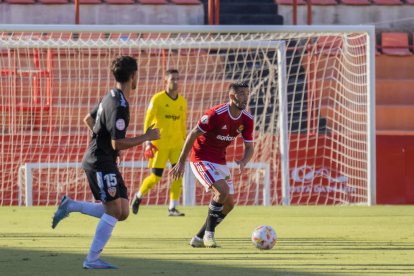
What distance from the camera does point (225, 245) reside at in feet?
18.4

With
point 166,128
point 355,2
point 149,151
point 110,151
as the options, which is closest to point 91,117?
point 110,151

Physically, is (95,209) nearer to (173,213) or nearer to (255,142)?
(173,213)

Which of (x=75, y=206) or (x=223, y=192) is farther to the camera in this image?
(x=223, y=192)

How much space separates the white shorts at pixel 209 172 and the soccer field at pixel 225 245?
2.04 feet

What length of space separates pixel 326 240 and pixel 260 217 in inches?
93.9

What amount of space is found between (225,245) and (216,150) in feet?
2.99

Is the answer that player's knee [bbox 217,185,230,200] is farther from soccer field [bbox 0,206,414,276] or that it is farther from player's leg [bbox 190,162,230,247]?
soccer field [bbox 0,206,414,276]

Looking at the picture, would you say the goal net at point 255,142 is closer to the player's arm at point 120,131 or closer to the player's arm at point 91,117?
the player's arm at point 91,117

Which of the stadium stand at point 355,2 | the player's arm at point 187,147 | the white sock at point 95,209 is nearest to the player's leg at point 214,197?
the player's arm at point 187,147

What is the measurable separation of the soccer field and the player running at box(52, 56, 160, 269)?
11.7 inches

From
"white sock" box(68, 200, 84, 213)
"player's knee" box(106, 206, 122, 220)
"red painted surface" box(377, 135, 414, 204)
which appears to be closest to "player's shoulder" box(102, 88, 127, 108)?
"player's knee" box(106, 206, 122, 220)

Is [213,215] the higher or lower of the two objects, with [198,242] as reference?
higher

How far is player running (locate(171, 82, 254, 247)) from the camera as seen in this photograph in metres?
5.40

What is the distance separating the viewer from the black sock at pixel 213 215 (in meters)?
5.40
